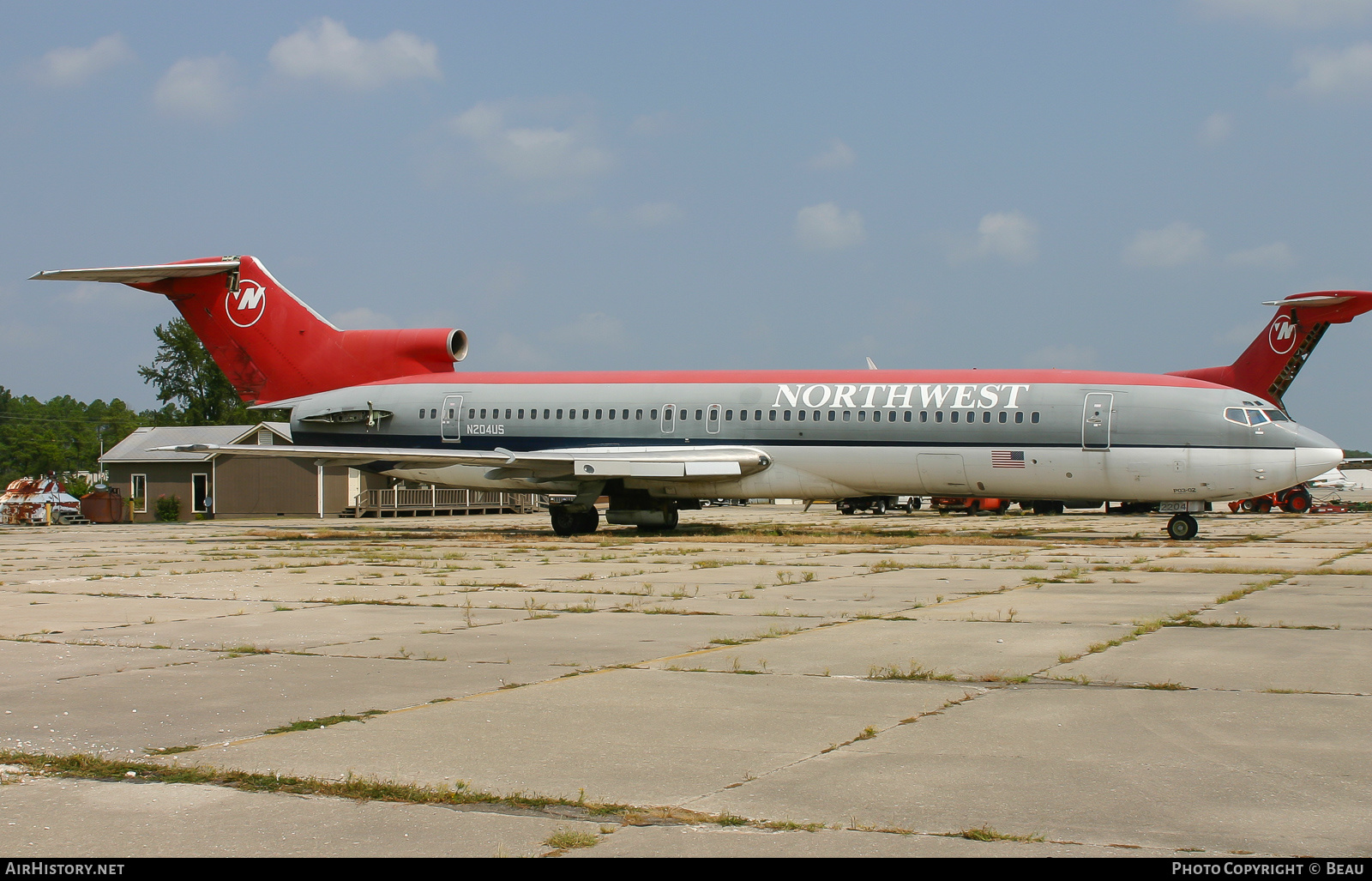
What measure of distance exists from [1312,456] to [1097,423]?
3.90 metres

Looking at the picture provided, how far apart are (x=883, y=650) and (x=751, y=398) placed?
56.6ft

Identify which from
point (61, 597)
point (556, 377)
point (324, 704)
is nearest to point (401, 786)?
point (324, 704)

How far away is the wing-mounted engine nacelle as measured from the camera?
2948 cm

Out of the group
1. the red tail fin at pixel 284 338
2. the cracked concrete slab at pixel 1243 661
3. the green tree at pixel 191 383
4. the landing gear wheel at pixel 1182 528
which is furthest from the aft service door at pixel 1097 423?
the green tree at pixel 191 383

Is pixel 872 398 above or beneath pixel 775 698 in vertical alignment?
above

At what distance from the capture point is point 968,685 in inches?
294

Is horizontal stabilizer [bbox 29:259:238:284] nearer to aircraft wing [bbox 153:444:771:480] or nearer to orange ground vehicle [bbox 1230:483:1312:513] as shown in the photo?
aircraft wing [bbox 153:444:771:480]

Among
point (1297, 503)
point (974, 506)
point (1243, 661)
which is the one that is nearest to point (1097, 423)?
point (1243, 661)

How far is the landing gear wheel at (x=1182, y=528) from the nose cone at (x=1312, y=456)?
7.28 feet

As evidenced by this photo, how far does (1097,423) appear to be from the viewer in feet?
75.6

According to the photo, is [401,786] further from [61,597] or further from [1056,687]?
[61,597]

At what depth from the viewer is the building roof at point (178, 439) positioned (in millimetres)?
47812

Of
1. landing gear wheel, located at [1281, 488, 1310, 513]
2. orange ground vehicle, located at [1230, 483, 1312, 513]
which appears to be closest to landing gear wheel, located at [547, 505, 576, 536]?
orange ground vehicle, located at [1230, 483, 1312, 513]

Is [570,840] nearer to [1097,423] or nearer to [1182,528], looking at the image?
[1097,423]
